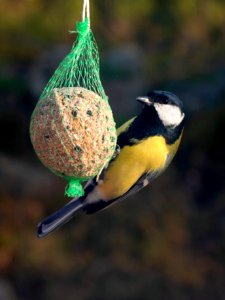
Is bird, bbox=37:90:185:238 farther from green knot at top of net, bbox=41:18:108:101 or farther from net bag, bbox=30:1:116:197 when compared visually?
net bag, bbox=30:1:116:197

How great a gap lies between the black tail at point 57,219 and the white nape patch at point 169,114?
0.61 metres

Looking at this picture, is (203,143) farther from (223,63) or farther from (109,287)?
(109,287)

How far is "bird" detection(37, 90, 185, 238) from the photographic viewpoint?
362cm

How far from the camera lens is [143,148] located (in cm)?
365

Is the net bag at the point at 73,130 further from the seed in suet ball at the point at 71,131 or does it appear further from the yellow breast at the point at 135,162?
the yellow breast at the point at 135,162

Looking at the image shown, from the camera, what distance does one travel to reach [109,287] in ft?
21.9

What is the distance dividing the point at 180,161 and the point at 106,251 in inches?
61.8

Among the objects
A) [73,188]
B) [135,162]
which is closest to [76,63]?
[73,188]

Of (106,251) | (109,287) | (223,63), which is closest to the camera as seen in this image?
(109,287)

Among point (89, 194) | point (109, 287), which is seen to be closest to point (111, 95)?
point (109, 287)

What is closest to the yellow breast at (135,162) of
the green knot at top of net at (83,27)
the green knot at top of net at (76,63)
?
the green knot at top of net at (76,63)

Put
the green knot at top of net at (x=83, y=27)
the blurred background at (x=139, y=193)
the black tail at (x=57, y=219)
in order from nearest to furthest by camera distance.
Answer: the green knot at top of net at (x=83, y=27)
the black tail at (x=57, y=219)
the blurred background at (x=139, y=193)

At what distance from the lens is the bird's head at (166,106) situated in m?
3.58

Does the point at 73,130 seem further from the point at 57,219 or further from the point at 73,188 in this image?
the point at 57,219
